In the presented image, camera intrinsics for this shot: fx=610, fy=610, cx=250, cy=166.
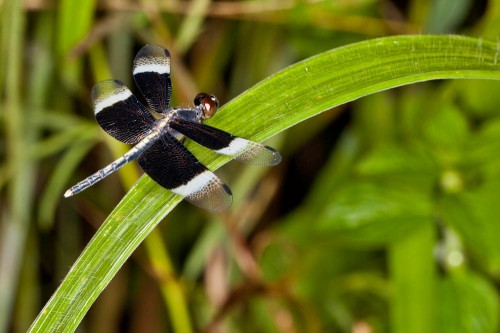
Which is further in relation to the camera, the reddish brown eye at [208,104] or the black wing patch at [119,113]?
the black wing patch at [119,113]

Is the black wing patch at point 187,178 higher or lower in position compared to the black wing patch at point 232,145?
lower

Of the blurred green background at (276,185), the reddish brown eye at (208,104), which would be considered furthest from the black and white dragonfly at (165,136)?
the blurred green background at (276,185)

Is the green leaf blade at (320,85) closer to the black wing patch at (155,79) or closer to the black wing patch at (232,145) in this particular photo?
the black wing patch at (232,145)

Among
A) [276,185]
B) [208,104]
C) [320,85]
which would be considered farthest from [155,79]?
[276,185]

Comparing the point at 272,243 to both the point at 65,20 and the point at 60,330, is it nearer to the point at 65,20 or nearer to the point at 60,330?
the point at 65,20

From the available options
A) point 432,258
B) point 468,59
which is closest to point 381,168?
point 432,258

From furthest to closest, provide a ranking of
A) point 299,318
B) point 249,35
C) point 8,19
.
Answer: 1. point 249,35
2. point 299,318
3. point 8,19
